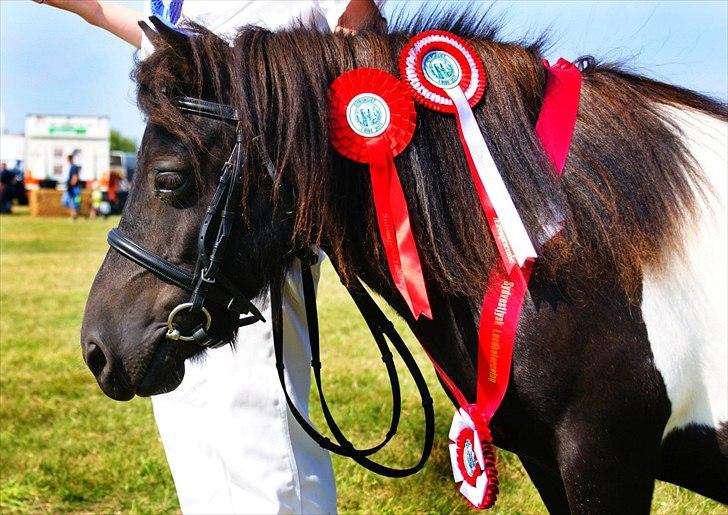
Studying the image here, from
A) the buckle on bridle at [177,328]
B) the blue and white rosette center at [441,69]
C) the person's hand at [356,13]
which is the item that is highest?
the person's hand at [356,13]

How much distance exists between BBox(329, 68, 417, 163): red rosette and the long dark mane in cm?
3

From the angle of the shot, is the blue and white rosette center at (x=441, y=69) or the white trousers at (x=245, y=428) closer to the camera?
the blue and white rosette center at (x=441, y=69)

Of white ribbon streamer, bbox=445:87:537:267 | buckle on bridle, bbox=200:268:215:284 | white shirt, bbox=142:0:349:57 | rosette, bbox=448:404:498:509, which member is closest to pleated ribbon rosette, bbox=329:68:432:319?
white ribbon streamer, bbox=445:87:537:267

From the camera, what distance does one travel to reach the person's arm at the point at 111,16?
8.35 ft

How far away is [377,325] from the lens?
2170 mm

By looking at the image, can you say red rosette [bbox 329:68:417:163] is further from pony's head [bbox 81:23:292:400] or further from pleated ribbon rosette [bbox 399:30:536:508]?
pony's head [bbox 81:23:292:400]

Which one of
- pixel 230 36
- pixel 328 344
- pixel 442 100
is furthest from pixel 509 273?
pixel 328 344

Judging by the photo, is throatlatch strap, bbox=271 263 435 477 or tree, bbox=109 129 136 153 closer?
throatlatch strap, bbox=271 263 435 477

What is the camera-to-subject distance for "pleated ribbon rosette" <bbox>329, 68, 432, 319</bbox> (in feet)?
6.06

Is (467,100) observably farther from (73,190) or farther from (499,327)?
(73,190)

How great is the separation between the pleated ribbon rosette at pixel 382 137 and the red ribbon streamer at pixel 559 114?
29 cm

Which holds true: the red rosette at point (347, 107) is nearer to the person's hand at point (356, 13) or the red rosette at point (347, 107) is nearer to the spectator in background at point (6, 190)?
the person's hand at point (356, 13)

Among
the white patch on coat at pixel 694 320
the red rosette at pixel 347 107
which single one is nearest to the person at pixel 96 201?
the red rosette at pixel 347 107

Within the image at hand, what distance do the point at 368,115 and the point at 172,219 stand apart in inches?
18.7
